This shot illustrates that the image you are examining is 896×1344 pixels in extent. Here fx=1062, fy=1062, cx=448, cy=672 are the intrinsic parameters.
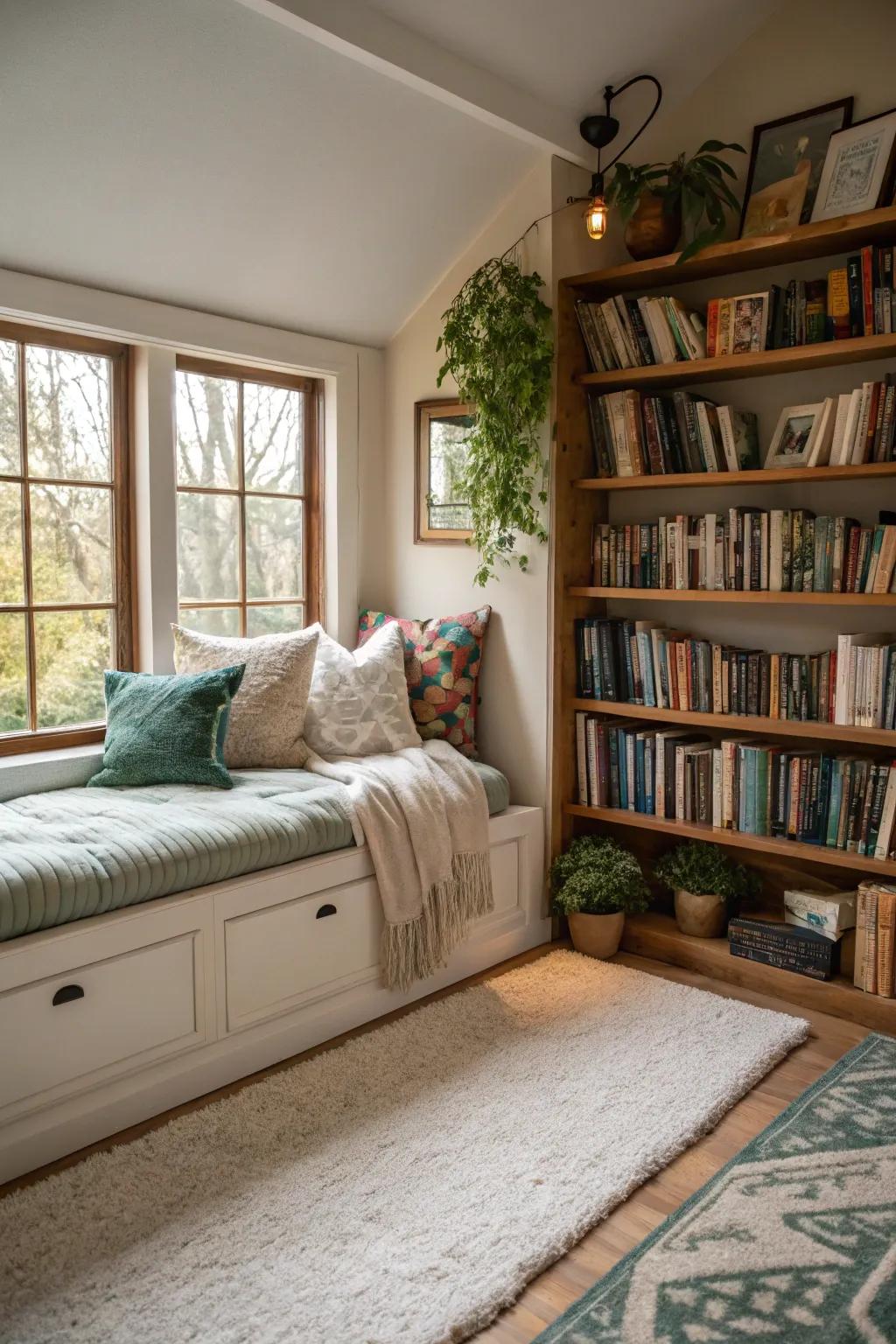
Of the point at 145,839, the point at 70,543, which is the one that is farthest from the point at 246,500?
the point at 145,839

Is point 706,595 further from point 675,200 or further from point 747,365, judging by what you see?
point 675,200

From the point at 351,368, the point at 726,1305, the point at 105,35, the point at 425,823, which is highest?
the point at 105,35

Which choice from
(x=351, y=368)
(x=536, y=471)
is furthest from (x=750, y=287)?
(x=351, y=368)

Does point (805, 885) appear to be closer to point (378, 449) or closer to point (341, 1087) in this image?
point (341, 1087)

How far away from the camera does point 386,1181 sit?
2.10m

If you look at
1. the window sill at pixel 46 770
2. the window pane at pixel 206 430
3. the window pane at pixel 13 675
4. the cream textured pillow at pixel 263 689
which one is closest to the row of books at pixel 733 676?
the cream textured pillow at pixel 263 689

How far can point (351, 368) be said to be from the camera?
3711 millimetres

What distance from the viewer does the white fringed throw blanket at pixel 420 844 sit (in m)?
2.84

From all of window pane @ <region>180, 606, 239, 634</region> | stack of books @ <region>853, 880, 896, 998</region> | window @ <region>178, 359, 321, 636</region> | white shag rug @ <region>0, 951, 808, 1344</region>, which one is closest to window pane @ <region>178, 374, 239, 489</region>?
window @ <region>178, 359, 321, 636</region>

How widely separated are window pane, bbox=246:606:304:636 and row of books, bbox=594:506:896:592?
3.51ft

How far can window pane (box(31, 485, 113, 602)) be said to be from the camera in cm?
304

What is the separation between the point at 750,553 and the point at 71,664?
200 cm

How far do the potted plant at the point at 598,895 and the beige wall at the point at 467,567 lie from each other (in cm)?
26

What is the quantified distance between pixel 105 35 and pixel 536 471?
162 centimetres
